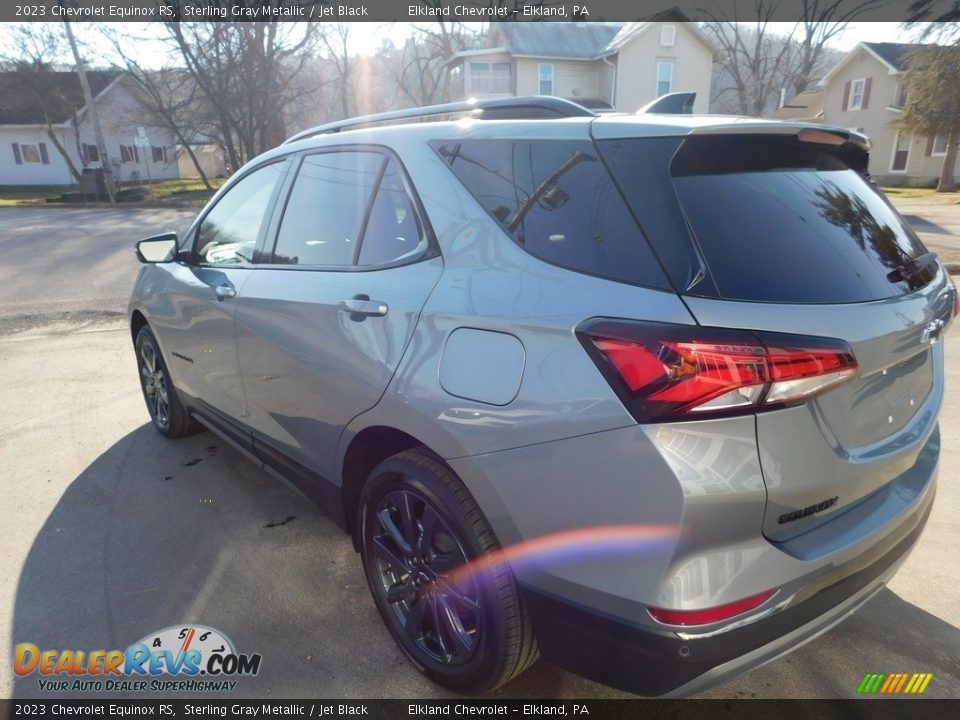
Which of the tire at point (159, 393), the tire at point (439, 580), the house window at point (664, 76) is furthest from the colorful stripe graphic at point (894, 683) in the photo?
the house window at point (664, 76)

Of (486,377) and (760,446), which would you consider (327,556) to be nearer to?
(486,377)

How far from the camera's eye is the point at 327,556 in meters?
3.00

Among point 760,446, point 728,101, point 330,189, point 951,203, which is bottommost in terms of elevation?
point 951,203

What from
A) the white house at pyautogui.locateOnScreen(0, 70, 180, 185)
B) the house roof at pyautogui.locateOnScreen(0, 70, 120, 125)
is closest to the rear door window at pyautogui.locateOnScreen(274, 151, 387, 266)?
the white house at pyautogui.locateOnScreen(0, 70, 180, 185)

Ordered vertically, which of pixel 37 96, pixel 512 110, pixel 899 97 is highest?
pixel 37 96

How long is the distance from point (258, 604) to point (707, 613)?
6.28 feet

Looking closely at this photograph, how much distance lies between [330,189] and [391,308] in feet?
2.89

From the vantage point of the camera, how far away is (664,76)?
3155cm

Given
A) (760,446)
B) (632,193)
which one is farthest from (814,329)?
(632,193)

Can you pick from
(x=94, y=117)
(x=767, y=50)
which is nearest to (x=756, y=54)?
(x=767, y=50)

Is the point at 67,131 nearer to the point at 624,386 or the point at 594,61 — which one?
the point at 594,61

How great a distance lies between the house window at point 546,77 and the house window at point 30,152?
3026 centimetres

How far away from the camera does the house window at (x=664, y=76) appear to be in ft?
102

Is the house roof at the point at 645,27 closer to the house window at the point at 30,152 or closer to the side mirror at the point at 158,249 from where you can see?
the side mirror at the point at 158,249
